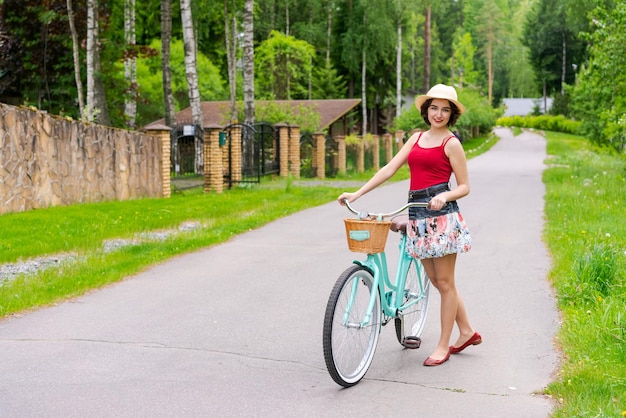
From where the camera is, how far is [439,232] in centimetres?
591

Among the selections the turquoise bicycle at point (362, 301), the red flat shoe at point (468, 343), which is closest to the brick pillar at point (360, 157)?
the red flat shoe at point (468, 343)

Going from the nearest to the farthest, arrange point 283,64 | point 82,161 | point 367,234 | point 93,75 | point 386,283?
point 367,234
point 386,283
point 82,161
point 93,75
point 283,64

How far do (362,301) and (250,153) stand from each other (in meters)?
20.7

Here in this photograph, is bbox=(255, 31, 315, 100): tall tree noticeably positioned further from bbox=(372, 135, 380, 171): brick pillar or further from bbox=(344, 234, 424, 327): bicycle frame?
bbox=(344, 234, 424, 327): bicycle frame

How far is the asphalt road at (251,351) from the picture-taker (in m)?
5.18

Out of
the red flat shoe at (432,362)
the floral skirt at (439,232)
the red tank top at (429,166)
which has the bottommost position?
the red flat shoe at (432,362)

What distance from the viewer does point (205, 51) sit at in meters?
59.5

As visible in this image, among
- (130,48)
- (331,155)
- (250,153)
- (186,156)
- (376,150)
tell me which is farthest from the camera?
(376,150)

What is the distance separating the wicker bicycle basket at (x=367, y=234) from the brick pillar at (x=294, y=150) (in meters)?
23.9

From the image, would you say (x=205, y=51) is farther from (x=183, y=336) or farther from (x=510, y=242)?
(x=183, y=336)

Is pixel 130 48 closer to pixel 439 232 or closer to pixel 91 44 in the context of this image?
pixel 91 44

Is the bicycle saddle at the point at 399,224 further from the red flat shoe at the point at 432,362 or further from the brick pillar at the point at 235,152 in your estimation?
the brick pillar at the point at 235,152

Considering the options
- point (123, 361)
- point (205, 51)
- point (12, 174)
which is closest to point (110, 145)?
point (12, 174)

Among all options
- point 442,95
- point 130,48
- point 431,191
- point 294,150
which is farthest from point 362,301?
point 130,48
